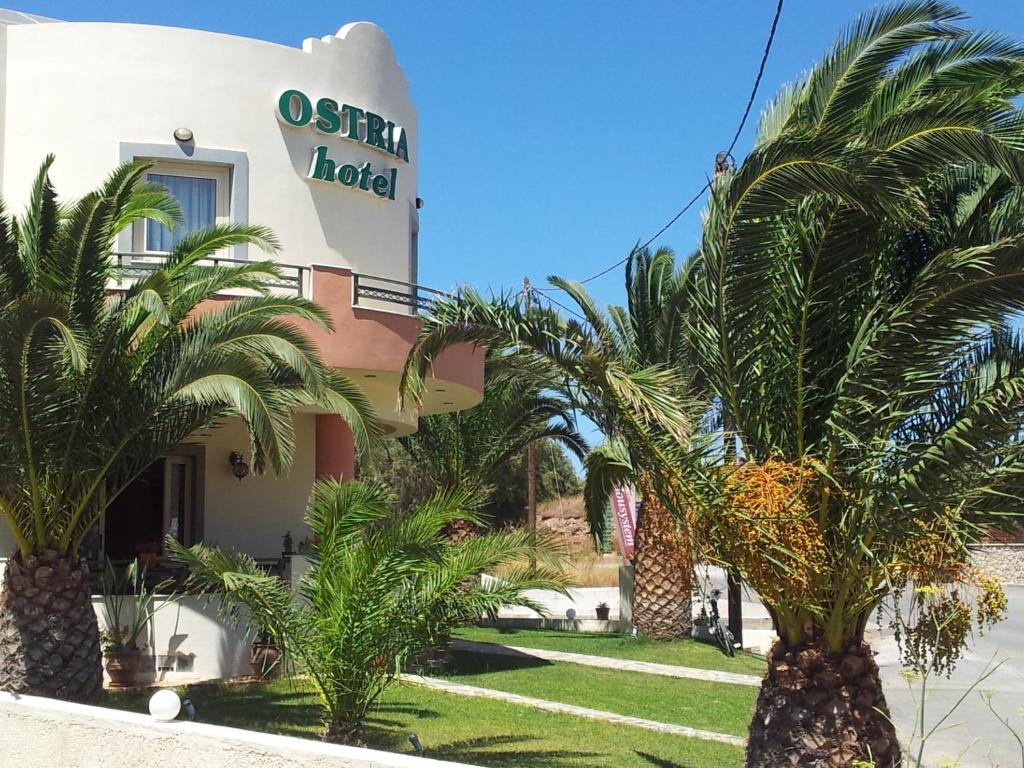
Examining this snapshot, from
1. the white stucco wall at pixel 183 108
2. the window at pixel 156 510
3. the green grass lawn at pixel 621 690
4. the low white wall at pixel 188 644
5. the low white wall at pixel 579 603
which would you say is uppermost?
the white stucco wall at pixel 183 108

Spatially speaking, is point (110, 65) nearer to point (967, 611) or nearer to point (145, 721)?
point (145, 721)

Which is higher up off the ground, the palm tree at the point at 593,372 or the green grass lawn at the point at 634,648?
the palm tree at the point at 593,372

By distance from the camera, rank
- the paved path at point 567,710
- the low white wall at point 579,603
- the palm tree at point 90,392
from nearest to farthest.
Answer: the palm tree at point 90,392, the paved path at point 567,710, the low white wall at point 579,603

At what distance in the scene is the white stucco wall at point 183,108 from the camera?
633 inches

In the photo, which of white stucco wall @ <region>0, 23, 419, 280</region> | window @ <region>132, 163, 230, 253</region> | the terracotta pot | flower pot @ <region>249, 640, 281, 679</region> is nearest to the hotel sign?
white stucco wall @ <region>0, 23, 419, 280</region>

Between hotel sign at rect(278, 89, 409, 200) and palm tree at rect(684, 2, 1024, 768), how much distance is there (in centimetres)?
999

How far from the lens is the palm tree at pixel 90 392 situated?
10336mm

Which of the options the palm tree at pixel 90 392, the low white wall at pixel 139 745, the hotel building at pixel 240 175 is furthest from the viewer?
the hotel building at pixel 240 175

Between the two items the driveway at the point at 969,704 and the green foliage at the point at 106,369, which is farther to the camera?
the driveway at the point at 969,704

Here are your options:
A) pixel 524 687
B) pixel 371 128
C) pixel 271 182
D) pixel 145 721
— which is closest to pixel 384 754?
pixel 145 721

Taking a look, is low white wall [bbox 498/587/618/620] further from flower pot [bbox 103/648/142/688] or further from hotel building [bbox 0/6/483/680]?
flower pot [bbox 103/648/142/688]

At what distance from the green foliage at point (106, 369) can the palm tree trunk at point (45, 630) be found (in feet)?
0.79

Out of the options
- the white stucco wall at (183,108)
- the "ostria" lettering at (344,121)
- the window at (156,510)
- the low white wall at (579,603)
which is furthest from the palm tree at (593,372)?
the low white wall at (579,603)

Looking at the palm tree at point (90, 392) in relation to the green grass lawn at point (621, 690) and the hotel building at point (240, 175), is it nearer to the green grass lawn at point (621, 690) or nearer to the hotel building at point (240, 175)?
the hotel building at point (240, 175)
